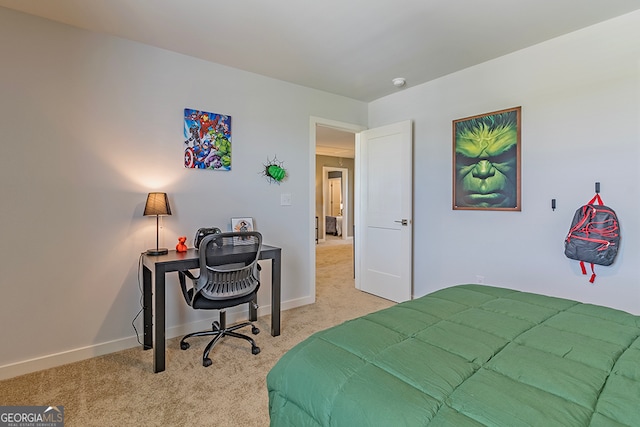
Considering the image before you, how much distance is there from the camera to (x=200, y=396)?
188cm

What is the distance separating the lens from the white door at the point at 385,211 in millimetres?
3492

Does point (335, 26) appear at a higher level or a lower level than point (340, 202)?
higher

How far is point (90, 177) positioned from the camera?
2.35 meters

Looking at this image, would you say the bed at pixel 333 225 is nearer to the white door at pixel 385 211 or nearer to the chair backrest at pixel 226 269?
the white door at pixel 385 211

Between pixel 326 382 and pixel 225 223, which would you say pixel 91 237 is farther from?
pixel 326 382

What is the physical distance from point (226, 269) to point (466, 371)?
1882 millimetres

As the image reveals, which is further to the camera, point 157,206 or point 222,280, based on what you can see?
point 157,206

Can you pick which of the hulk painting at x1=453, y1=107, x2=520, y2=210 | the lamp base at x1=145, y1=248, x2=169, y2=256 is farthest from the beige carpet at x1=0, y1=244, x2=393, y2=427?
the hulk painting at x1=453, y1=107, x2=520, y2=210

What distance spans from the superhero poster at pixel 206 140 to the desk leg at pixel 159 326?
106 centimetres

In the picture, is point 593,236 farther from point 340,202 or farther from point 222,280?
point 340,202

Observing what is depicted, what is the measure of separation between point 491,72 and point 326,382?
3045 millimetres

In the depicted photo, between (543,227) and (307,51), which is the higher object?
(307,51)

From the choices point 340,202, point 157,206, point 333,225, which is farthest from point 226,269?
point 340,202

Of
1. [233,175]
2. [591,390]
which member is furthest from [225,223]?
[591,390]
